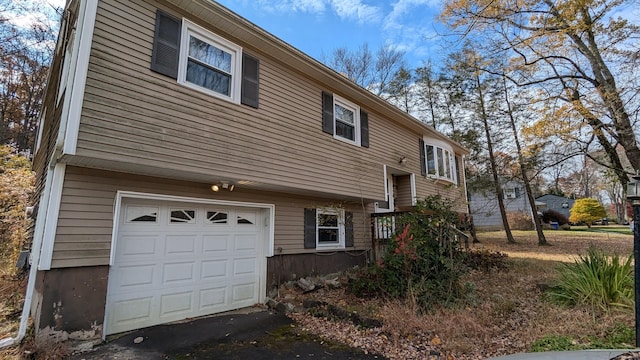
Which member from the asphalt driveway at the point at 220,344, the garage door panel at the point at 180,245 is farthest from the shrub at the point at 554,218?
the garage door panel at the point at 180,245

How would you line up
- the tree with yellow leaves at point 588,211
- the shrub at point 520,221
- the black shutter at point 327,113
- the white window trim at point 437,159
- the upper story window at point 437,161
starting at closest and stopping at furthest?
the black shutter at point 327,113 < the upper story window at point 437,161 < the white window trim at point 437,159 < the shrub at point 520,221 < the tree with yellow leaves at point 588,211

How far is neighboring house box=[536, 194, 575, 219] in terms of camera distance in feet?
123

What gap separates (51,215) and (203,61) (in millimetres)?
A: 3548

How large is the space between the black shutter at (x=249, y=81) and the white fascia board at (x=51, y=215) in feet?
10.7

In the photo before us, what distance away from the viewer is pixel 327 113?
8484 millimetres

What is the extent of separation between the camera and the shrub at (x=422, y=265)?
20.2 feet

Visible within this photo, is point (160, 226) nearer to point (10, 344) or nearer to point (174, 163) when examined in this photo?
point (174, 163)

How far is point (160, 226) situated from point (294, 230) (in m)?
3.24

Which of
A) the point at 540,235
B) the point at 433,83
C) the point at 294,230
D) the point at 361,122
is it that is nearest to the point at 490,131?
the point at 433,83

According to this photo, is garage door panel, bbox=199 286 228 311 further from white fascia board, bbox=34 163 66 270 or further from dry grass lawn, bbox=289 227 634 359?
white fascia board, bbox=34 163 66 270

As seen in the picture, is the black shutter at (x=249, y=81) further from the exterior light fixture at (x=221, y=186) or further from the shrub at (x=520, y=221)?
the shrub at (x=520, y=221)

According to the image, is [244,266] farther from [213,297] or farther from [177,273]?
[177,273]

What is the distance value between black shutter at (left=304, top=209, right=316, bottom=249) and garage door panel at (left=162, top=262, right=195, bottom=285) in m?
3.03

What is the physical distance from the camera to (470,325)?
4.95 m
